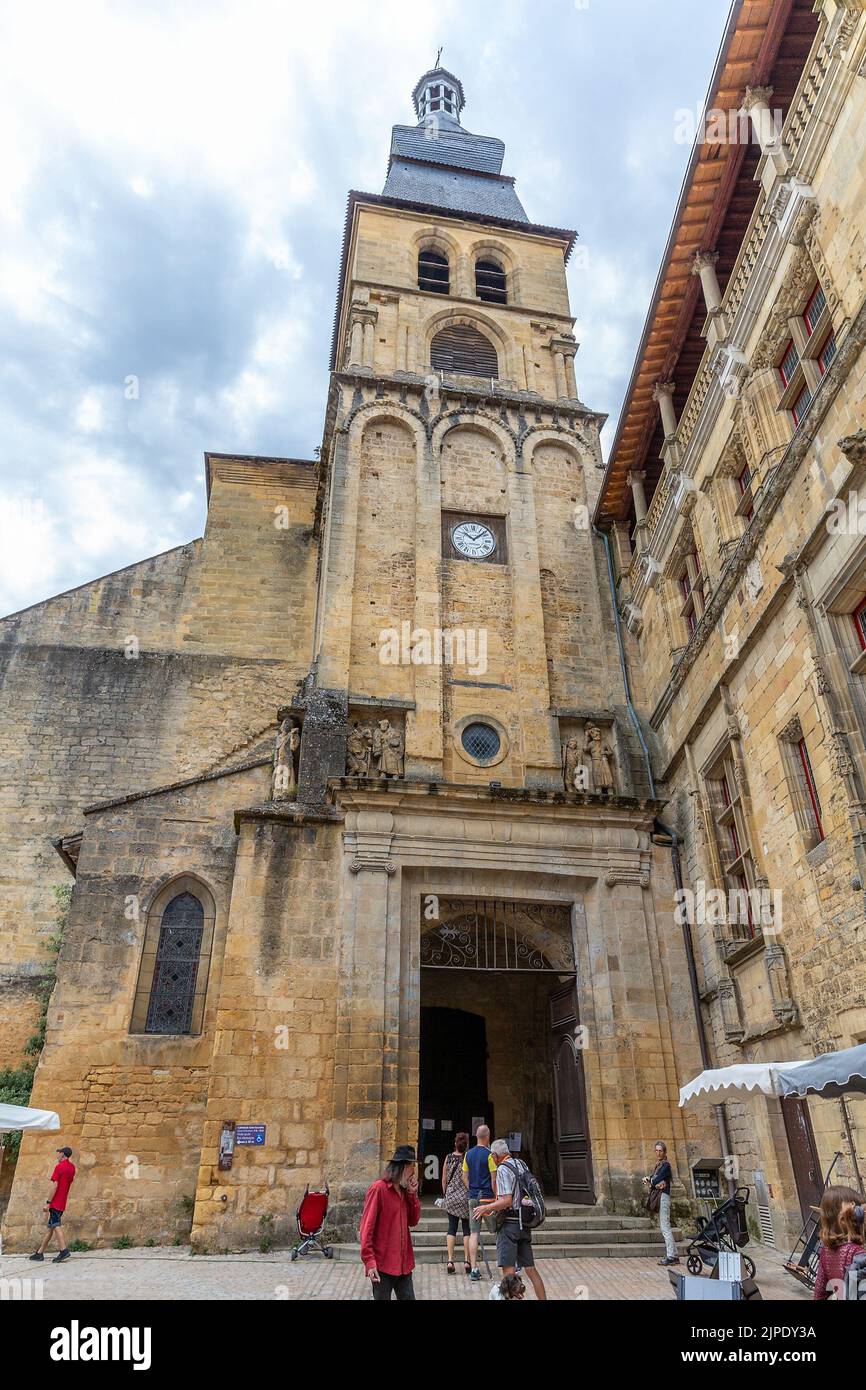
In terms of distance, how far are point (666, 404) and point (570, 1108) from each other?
1191 cm

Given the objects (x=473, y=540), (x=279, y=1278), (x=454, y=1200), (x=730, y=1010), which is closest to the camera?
(x=279, y=1278)

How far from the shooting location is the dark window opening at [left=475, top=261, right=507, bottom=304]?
75.6 feet

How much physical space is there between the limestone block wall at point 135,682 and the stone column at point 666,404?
878cm

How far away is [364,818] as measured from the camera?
13602 mm

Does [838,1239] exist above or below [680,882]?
below

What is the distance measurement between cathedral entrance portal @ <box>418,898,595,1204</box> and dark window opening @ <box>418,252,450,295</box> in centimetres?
1587

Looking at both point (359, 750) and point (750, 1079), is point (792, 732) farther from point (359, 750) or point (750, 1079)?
point (359, 750)

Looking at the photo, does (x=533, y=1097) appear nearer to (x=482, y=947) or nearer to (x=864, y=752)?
(x=482, y=947)

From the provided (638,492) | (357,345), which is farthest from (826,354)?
(357,345)

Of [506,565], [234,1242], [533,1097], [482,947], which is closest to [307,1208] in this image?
[234,1242]

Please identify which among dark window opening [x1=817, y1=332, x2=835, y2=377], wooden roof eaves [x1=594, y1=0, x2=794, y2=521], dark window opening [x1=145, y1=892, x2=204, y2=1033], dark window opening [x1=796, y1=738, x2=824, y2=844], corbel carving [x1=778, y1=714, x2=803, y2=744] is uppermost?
wooden roof eaves [x1=594, y1=0, x2=794, y2=521]

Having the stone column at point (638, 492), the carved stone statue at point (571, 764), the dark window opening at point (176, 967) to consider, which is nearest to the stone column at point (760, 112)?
the stone column at point (638, 492)

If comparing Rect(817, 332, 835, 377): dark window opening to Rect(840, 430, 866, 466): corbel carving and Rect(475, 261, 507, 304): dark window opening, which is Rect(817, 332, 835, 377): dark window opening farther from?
Rect(475, 261, 507, 304): dark window opening

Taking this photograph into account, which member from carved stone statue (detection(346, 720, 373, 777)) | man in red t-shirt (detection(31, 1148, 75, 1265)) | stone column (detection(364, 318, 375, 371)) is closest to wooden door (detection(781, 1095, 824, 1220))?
carved stone statue (detection(346, 720, 373, 777))
